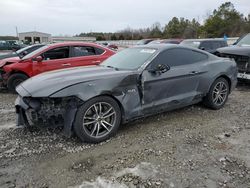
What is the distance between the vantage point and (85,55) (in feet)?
22.9

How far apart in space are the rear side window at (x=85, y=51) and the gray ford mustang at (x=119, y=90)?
2330 mm

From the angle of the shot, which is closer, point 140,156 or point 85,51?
point 140,156

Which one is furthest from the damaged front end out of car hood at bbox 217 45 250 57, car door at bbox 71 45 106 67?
car hood at bbox 217 45 250 57

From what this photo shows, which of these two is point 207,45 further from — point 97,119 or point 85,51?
point 97,119

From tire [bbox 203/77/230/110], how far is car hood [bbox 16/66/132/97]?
211cm

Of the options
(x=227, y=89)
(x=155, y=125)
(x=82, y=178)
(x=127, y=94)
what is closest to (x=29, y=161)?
(x=82, y=178)

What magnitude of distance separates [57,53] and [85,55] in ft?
2.62

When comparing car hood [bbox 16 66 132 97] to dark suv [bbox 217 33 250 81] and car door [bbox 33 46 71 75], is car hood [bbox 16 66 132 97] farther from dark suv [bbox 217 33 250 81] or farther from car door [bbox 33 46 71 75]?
dark suv [bbox 217 33 250 81]

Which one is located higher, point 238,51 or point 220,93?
point 238,51

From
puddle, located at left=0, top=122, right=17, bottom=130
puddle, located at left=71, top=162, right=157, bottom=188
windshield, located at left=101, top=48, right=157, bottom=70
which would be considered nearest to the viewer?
puddle, located at left=71, top=162, right=157, bottom=188

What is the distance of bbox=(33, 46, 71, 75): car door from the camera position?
6.52 metres

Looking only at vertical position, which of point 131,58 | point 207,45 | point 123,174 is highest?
point 207,45

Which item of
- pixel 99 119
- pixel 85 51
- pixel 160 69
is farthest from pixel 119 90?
pixel 85 51

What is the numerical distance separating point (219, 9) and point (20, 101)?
188ft
